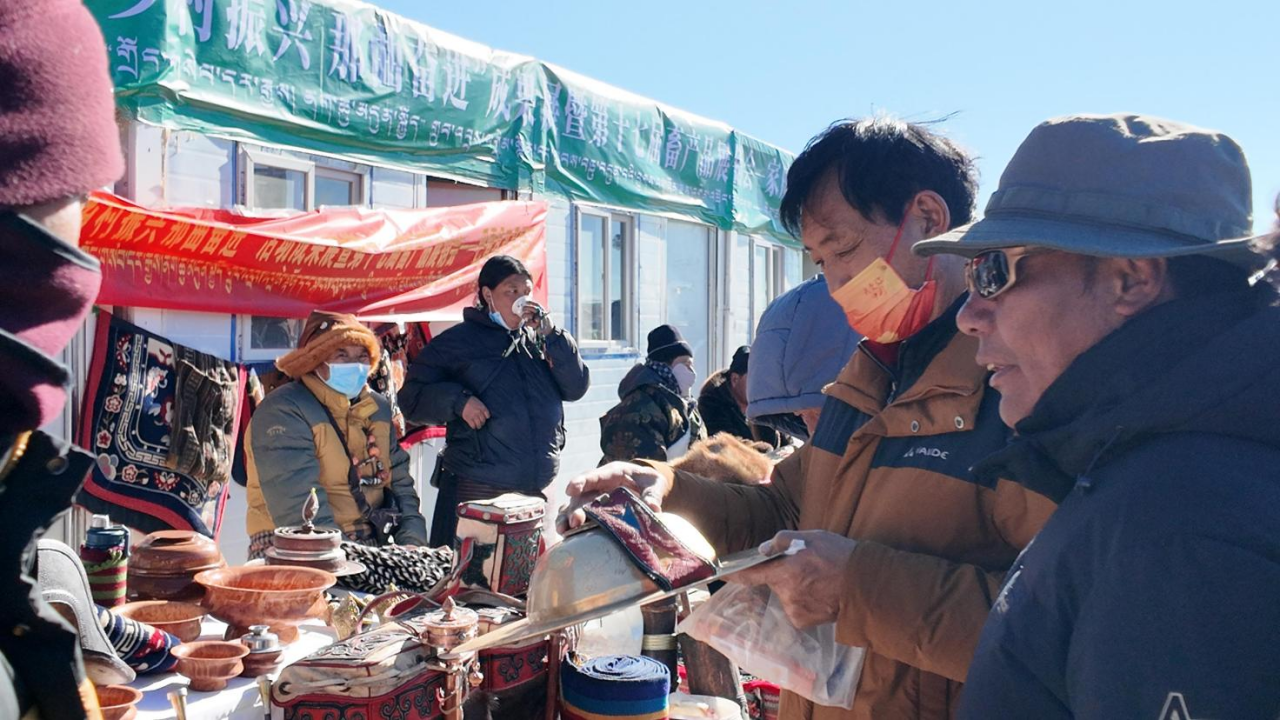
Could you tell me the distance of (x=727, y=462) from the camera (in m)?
2.89

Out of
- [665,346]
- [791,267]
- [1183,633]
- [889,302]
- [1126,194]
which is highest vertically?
[791,267]

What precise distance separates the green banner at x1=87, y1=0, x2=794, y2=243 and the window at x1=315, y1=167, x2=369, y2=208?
175 millimetres

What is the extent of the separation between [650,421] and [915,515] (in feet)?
11.7

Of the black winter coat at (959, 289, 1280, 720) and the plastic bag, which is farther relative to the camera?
the plastic bag

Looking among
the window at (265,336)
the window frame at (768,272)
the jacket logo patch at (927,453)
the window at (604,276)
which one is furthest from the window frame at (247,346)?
the window frame at (768,272)

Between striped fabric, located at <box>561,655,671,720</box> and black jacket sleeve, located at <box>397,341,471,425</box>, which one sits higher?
black jacket sleeve, located at <box>397,341,471,425</box>

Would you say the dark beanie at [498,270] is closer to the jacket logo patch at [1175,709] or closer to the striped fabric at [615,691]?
the striped fabric at [615,691]

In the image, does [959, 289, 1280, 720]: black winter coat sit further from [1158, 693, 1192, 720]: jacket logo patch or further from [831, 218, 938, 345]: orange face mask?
[831, 218, 938, 345]: orange face mask

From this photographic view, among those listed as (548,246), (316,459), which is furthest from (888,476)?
(548,246)

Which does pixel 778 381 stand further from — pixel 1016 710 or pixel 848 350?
pixel 1016 710

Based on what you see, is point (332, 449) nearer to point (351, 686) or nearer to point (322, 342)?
point (322, 342)

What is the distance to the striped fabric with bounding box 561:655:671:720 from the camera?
2.41 meters

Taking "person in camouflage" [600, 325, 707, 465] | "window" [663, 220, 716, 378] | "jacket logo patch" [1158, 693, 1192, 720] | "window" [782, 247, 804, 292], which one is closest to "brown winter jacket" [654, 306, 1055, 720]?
"jacket logo patch" [1158, 693, 1192, 720]

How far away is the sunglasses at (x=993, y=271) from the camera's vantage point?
1.27m
